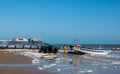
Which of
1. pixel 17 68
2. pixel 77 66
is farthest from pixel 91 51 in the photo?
pixel 17 68

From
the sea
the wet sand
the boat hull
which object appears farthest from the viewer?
the boat hull

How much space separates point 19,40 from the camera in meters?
111

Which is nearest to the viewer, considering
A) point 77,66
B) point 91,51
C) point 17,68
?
point 17,68

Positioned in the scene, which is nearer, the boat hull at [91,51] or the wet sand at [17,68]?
the wet sand at [17,68]

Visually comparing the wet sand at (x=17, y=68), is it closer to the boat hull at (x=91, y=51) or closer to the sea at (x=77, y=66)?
the sea at (x=77, y=66)

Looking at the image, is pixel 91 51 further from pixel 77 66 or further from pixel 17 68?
pixel 17 68

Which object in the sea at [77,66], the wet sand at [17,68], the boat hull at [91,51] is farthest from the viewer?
the boat hull at [91,51]

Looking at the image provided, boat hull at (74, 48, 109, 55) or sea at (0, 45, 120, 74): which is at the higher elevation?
boat hull at (74, 48, 109, 55)

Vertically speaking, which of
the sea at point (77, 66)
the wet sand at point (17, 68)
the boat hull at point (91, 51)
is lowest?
the sea at point (77, 66)

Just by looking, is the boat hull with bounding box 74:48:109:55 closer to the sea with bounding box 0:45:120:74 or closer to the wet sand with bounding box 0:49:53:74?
the sea with bounding box 0:45:120:74

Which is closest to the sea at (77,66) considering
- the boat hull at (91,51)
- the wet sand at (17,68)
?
the wet sand at (17,68)

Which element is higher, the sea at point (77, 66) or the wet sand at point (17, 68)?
the wet sand at point (17, 68)

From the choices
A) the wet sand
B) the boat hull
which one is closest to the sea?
the wet sand

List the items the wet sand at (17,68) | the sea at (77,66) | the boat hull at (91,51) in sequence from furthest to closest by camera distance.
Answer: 1. the boat hull at (91,51)
2. the sea at (77,66)
3. the wet sand at (17,68)
